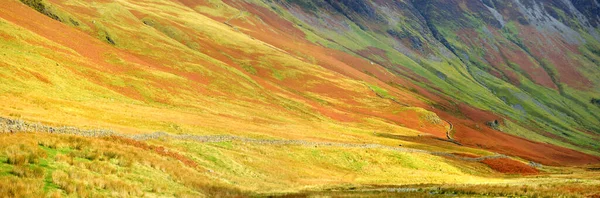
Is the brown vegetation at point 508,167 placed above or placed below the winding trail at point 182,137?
below

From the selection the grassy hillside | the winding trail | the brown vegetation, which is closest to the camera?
the grassy hillside

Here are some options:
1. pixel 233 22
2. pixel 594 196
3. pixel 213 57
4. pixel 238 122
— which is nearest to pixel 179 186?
pixel 594 196

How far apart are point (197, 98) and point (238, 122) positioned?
16.7 meters

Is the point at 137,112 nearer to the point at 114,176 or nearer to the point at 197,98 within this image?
the point at 197,98

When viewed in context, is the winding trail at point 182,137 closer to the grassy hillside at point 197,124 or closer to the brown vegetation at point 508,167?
the grassy hillside at point 197,124

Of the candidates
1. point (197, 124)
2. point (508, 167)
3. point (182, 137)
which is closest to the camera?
point (182, 137)

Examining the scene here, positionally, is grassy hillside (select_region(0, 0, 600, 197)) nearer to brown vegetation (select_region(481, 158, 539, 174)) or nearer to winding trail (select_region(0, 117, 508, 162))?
winding trail (select_region(0, 117, 508, 162))

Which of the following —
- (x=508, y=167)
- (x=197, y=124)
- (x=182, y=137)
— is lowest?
(x=508, y=167)

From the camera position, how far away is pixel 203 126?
57906 millimetres

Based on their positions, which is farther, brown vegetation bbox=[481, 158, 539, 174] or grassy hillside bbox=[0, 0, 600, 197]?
brown vegetation bbox=[481, 158, 539, 174]

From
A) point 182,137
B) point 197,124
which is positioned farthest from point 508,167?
point 182,137

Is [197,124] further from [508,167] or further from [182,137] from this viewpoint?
[508,167]

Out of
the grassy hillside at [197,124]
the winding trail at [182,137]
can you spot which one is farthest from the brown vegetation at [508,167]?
the winding trail at [182,137]

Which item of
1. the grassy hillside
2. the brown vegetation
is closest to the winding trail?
the grassy hillside
